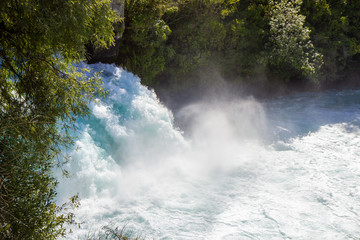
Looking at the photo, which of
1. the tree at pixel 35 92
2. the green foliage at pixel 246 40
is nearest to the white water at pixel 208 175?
the tree at pixel 35 92

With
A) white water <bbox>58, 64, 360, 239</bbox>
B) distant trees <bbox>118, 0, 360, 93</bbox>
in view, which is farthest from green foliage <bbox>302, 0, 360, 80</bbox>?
white water <bbox>58, 64, 360, 239</bbox>

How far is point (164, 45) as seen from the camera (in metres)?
15.3

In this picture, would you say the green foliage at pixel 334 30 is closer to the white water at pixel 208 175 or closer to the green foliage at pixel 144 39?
the white water at pixel 208 175

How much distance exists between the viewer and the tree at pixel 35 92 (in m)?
4.28

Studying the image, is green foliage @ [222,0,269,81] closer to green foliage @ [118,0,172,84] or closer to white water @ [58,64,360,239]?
green foliage @ [118,0,172,84]

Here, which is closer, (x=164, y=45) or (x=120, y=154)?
(x=120, y=154)

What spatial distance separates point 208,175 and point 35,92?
7078 millimetres

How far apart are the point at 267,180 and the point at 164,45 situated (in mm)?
9497

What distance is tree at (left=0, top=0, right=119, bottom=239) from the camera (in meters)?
4.28

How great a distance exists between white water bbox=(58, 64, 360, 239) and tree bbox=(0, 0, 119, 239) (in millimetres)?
1207

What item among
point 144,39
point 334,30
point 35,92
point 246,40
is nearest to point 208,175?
point 35,92

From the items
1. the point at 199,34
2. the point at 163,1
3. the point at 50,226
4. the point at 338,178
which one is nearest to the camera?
the point at 50,226

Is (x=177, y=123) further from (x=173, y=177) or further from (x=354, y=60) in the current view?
(x=354, y=60)

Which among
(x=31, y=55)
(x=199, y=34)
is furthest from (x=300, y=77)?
(x=31, y=55)
